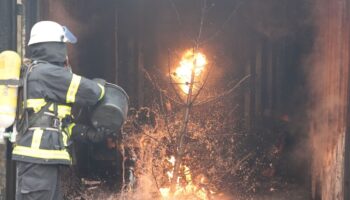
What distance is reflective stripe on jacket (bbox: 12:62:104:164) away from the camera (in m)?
3.97

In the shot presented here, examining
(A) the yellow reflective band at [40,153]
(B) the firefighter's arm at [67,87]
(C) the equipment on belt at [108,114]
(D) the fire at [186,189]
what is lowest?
(D) the fire at [186,189]

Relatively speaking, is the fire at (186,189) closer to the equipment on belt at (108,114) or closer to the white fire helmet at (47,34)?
the equipment on belt at (108,114)

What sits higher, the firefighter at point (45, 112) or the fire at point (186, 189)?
the firefighter at point (45, 112)

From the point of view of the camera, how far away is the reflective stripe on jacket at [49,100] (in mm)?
3967

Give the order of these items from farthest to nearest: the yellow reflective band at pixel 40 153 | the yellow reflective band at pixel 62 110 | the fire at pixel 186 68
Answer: the fire at pixel 186 68 < the yellow reflective band at pixel 62 110 < the yellow reflective band at pixel 40 153

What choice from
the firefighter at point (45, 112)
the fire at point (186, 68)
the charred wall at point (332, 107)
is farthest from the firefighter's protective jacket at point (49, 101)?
the fire at point (186, 68)

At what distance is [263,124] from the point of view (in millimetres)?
8477

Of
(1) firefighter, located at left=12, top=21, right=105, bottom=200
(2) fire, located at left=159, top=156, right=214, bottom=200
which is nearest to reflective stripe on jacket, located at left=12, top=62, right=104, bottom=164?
(1) firefighter, located at left=12, top=21, right=105, bottom=200

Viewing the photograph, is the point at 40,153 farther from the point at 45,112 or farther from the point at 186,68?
the point at 186,68

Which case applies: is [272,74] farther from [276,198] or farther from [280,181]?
[276,198]

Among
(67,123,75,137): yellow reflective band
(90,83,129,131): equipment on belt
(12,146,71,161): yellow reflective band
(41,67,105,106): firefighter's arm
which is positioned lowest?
(12,146,71,161): yellow reflective band

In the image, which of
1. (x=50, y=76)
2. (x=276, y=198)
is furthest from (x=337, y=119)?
(x=50, y=76)

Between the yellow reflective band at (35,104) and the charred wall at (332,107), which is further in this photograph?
the charred wall at (332,107)

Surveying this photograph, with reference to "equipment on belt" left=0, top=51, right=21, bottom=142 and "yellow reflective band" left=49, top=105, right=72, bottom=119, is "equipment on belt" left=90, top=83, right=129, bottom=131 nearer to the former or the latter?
"yellow reflective band" left=49, top=105, right=72, bottom=119
